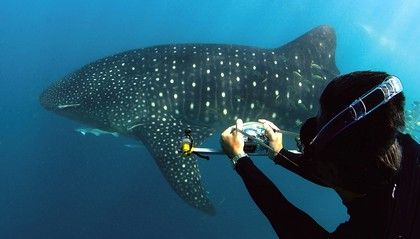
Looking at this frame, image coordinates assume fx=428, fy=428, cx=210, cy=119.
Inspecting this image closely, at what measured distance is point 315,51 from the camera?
954 centimetres

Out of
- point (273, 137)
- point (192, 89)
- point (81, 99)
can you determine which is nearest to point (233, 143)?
point (273, 137)

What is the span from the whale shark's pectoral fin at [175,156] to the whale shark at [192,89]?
0.08ft

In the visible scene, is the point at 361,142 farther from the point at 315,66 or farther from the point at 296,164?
the point at 315,66

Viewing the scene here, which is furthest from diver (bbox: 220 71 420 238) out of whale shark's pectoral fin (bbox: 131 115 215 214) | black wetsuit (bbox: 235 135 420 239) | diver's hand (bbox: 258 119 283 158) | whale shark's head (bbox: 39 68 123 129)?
whale shark's head (bbox: 39 68 123 129)

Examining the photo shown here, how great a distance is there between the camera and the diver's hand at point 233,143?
111 inches

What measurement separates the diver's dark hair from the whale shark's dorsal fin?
7.35m

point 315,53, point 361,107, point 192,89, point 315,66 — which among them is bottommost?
point 192,89

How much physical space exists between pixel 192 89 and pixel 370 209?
6820mm

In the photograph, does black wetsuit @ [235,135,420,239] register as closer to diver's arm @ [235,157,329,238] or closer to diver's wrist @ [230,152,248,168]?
diver's arm @ [235,157,329,238]

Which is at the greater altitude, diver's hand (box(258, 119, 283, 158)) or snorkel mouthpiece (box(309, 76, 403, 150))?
snorkel mouthpiece (box(309, 76, 403, 150))

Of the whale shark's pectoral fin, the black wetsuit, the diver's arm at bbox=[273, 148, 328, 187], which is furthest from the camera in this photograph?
the whale shark's pectoral fin

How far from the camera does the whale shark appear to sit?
862 cm

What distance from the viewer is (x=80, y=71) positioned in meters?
9.50

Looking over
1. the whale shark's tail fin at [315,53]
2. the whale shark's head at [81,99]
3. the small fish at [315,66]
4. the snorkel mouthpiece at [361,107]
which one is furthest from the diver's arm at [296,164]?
the small fish at [315,66]
